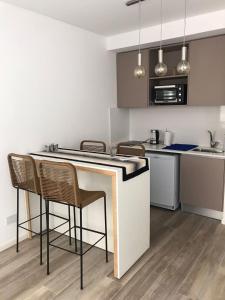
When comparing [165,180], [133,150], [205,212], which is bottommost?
[205,212]

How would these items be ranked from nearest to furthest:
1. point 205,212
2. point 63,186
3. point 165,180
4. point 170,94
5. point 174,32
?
point 63,186, point 174,32, point 205,212, point 165,180, point 170,94

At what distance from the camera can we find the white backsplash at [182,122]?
3.61 meters

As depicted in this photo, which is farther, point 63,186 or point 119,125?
point 119,125

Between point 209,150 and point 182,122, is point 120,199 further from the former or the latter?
point 182,122

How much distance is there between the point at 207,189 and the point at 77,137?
72.6 inches

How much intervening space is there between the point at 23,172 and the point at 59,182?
1.86 feet

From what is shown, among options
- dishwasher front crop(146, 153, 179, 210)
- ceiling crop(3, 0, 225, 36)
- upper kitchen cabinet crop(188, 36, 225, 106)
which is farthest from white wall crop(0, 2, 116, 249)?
upper kitchen cabinet crop(188, 36, 225, 106)

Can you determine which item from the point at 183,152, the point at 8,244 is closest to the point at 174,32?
the point at 183,152

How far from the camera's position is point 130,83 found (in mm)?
3932

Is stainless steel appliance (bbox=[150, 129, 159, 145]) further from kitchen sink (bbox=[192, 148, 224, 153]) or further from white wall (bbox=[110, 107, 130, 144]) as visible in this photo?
kitchen sink (bbox=[192, 148, 224, 153])

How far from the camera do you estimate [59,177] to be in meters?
2.03

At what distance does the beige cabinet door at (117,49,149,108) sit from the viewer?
149 inches

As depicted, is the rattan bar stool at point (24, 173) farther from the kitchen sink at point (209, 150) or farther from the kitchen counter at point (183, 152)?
the kitchen sink at point (209, 150)

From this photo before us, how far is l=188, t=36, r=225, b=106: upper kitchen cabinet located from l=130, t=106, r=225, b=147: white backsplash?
0.36 meters
